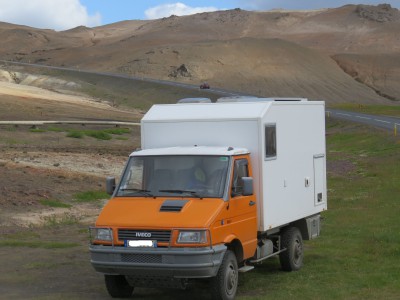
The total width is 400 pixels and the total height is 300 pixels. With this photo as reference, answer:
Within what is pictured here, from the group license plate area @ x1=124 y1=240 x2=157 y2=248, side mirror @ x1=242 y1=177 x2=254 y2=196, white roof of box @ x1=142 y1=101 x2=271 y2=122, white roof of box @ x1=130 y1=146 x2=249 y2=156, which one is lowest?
license plate area @ x1=124 y1=240 x2=157 y2=248

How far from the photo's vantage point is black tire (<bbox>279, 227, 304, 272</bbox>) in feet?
47.9

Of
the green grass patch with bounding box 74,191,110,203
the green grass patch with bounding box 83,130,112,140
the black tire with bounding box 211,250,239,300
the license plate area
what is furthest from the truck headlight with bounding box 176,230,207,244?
the green grass patch with bounding box 83,130,112,140

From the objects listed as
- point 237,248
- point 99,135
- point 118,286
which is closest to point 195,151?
point 237,248

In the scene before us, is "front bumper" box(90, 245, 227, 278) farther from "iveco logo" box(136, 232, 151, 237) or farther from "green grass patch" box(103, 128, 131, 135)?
"green grass patch" box(103, 128, 131, 135)

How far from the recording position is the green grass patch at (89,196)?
25656 mm

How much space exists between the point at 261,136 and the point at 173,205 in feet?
7.11

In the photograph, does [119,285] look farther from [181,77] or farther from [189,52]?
[189,52]

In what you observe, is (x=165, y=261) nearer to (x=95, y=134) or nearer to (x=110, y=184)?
(x=110, y=184)

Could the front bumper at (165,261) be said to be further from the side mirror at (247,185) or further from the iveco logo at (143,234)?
the side mirror at (247,185)

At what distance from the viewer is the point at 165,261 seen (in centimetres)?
1127

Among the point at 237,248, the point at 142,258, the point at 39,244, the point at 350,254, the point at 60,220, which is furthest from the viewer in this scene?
the point at 60,220

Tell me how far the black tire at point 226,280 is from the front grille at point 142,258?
943 mm

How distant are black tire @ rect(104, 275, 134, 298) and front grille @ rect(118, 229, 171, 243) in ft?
3.27

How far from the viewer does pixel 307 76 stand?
404 ft
